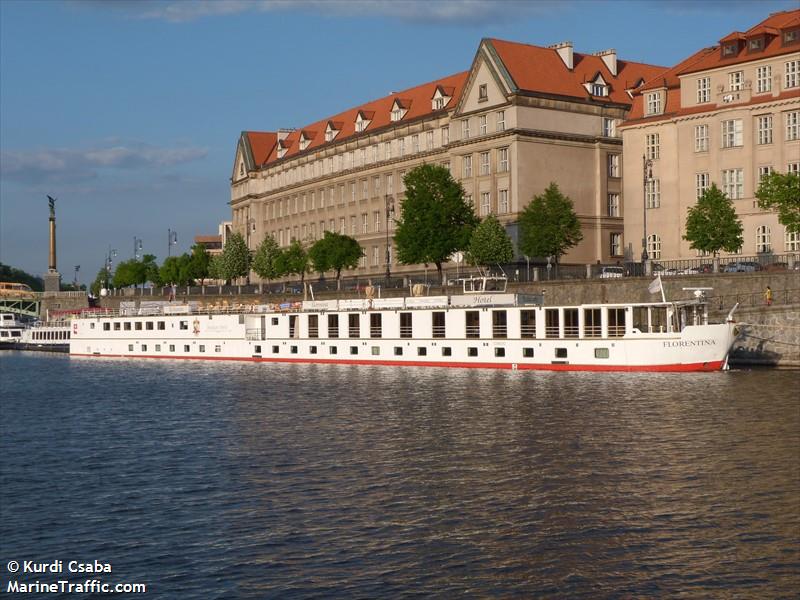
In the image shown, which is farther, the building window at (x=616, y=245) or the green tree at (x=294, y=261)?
the green tree at (x=294, y=261)

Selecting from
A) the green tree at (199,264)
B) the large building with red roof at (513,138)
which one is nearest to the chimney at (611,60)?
the large building with red roof at (513,138)

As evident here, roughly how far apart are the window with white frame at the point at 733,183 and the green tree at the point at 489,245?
19.2 meters

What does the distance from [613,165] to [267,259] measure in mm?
51197

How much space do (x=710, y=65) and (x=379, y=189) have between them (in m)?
47.3

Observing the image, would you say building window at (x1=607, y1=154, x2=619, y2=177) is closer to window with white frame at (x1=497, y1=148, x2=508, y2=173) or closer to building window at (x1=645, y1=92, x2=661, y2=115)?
building window at (x1=645, y1=92, x2=661, y2=115)

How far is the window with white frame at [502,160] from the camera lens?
103 metres

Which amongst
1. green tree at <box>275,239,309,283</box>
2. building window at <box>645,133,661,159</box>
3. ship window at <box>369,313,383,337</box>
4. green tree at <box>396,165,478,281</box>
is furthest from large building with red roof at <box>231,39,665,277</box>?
ship window at <box>369,313,383,337</box>

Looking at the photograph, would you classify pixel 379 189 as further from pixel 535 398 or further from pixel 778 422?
pixel 778 422

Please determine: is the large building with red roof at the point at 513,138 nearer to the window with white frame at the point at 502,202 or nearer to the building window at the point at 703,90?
the window with white frame at the point at 502,202

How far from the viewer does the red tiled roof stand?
102625mm

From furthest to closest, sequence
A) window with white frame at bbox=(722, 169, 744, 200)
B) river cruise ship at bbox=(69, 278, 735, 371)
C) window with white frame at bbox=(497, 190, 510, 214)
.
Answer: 1. window with white frame at bbox=(497, 190, 510, 214)
2. window with white frame at bbox=(722, 169, 744, 200)
3. river cruise ship at bbox=(69, 278, 735, 371)

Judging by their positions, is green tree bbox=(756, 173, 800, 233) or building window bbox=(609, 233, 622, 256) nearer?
green tree bbox=(756, 173, 800, 233)

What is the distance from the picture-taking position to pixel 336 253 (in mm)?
118625

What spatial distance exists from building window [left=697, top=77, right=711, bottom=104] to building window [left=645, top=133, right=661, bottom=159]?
6.45m
